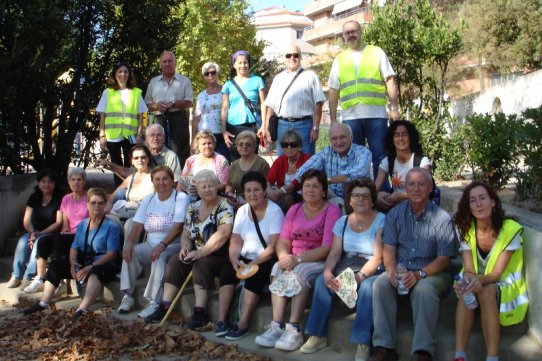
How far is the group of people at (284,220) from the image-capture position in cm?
504

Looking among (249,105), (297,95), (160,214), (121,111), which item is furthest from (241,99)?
(160,214)

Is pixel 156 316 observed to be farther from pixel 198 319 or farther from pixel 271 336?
pixel 271 336

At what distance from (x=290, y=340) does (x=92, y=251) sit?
2.72 m

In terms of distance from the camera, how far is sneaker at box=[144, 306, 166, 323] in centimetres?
641

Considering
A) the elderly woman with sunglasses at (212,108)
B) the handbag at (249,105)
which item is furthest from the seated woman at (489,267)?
the elderly woman with sunglasses at (212,108)

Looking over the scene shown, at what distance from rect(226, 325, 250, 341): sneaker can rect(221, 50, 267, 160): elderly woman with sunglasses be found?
3.06m

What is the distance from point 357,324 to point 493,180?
338 centimetres

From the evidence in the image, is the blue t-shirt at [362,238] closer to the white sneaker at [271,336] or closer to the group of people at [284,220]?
the group of people at [284,220]

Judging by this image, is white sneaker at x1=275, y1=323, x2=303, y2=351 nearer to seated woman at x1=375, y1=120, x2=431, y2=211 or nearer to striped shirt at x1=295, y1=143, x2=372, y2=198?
seated woman at x1=375, y1=120, x2=431, y2=211

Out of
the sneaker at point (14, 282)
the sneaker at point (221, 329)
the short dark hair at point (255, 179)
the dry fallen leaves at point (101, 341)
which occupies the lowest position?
the dry fallen leaves at point (101, 341)

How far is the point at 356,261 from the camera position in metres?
5.58

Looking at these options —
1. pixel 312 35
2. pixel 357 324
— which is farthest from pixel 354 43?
pixel 312 35

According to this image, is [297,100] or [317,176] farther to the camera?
[297,100]

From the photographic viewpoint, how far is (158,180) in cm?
698
